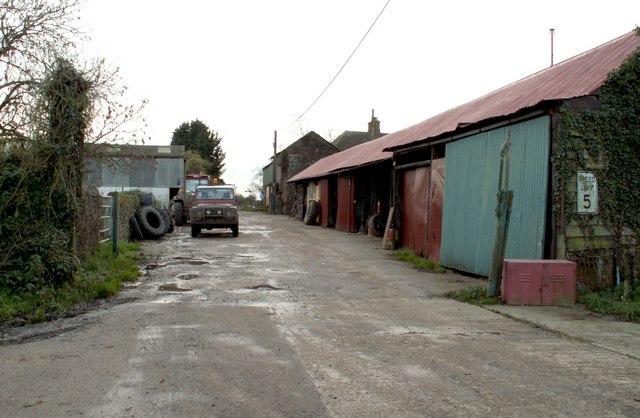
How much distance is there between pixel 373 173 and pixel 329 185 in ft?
23.5

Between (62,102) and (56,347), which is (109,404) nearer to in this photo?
(56,347)

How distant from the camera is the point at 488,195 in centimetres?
1159

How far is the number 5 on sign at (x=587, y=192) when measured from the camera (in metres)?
9.36

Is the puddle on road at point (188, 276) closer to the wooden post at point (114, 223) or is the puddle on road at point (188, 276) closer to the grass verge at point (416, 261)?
the wooden post at point (114, 223)

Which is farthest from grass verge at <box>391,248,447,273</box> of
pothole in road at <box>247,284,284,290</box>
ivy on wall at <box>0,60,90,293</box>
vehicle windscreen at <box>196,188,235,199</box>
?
vehicle windscreen at <box>196,188,235,199</box>

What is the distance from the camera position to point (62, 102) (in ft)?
30.2

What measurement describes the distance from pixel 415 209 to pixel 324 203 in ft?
55.3

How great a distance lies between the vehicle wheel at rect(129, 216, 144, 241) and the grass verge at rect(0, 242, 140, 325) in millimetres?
7283

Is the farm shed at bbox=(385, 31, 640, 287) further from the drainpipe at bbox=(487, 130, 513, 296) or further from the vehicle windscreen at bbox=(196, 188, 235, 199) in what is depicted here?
the vehicle windscreen at bbox=(196, 188, 235, 199)

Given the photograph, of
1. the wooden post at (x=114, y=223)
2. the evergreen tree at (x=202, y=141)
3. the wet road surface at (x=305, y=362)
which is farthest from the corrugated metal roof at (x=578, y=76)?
the evergreen tree at (x=202, y=141)

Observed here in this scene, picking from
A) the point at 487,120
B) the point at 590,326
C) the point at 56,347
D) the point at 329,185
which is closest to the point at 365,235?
the point at 329,185

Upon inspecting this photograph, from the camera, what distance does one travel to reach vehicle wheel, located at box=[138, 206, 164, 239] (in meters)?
20.5

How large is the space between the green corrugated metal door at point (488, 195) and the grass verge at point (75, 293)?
23.8 feet

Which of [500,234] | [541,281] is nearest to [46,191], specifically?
[500,234]
